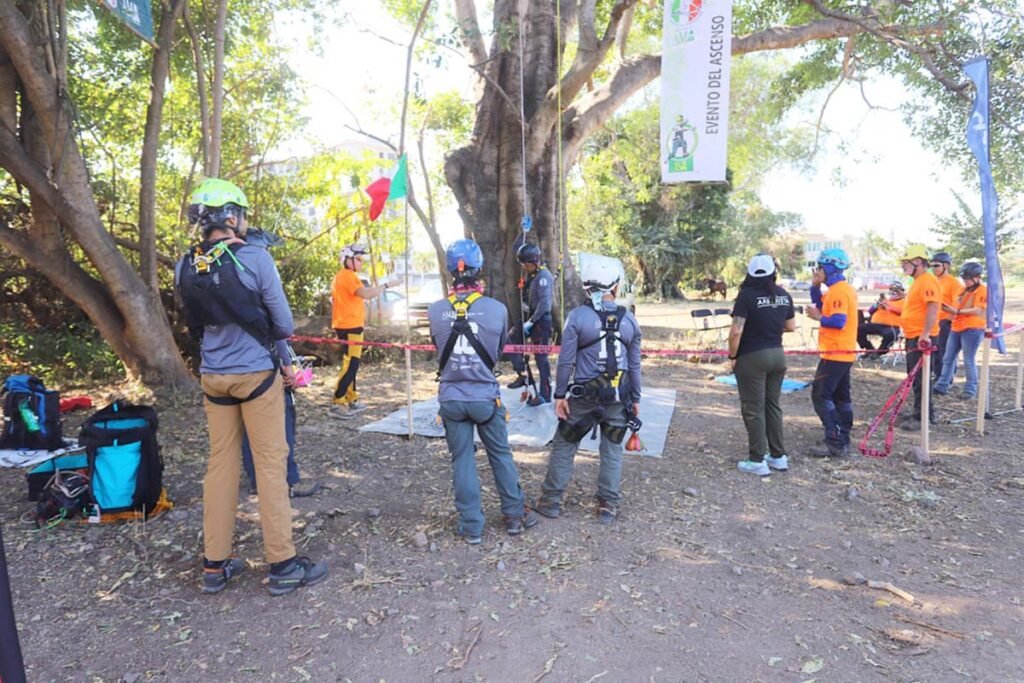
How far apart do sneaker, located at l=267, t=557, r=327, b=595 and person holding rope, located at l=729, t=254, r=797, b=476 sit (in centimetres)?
356

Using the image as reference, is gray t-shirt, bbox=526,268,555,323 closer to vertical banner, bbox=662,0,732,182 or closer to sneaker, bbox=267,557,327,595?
vertical banner, bbox=662,0,732,182

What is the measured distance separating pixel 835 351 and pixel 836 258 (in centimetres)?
82

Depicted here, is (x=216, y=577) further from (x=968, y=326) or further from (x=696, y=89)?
(x=968, y=326)

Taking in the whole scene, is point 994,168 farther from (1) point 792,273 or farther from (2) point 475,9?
(1) point 792,273

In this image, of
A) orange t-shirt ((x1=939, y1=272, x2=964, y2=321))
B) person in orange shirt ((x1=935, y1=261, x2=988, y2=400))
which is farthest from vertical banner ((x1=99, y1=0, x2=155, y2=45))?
person in orange shirt ((x1=935, y1=261, x2=988, y2=400))

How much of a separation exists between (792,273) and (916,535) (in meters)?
38.9

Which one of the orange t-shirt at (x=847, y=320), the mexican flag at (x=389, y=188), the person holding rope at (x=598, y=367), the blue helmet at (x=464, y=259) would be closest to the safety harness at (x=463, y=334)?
the blue helmet at (x=464, y=259)

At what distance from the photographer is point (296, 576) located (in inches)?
131

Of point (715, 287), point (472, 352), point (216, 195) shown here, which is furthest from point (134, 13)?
point (715, 287)

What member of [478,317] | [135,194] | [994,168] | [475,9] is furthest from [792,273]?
[478,317]

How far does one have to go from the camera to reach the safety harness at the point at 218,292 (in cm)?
307

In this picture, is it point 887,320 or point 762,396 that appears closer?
point 762,396

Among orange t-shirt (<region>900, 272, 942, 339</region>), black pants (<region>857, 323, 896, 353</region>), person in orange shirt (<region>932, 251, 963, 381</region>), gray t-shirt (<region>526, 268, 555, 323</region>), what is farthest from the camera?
black pants (<region>857, 323, 896, 353</region>)

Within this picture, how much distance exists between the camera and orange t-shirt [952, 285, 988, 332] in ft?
24.8
